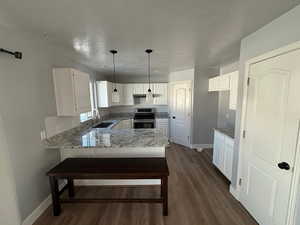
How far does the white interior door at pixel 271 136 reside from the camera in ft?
4.79

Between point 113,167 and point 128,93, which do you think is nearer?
point 113,167

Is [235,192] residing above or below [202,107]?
below

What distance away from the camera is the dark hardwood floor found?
1.97 metres

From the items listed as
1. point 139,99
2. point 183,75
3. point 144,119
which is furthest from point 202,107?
point 139,99

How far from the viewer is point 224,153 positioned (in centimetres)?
283

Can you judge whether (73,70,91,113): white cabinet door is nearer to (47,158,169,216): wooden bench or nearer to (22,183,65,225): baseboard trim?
(47,158,169,216): wooden bench

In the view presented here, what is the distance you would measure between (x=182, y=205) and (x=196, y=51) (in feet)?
8.72

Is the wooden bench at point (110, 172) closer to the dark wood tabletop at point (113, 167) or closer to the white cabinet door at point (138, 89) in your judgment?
the dark wood tabletop at point (113, 167)

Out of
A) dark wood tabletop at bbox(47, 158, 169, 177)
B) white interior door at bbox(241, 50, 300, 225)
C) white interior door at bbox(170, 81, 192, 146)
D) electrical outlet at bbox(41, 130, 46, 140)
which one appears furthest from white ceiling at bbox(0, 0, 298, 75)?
white interior door at bbox(170, 81, 192, 146)

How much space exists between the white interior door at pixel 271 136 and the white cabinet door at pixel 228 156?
412 mm

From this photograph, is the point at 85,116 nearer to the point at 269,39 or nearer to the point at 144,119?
the point at 144,119

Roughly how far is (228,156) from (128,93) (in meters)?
3.92

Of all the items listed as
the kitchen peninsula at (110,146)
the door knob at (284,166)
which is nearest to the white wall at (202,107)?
the kitchen peninsula at (110,146)

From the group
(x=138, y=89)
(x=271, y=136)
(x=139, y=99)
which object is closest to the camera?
(x=271, y=136)
